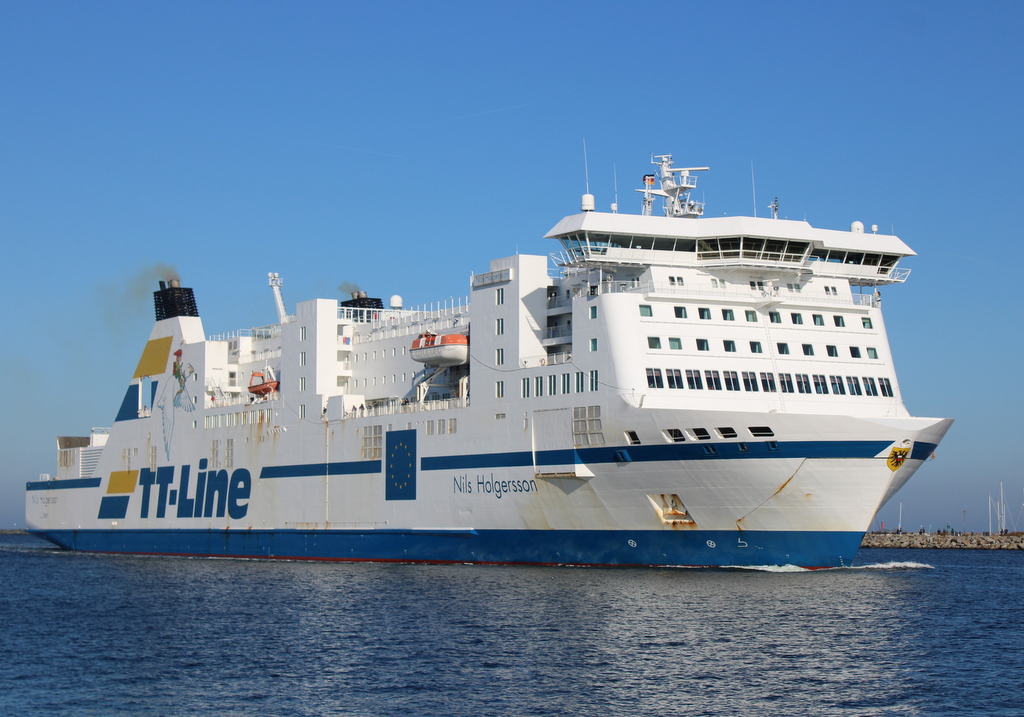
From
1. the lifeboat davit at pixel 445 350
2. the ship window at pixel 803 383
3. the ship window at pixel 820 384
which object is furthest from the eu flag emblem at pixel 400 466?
the ship window at pixel 820 384

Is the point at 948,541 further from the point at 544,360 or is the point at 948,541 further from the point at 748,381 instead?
the point at 544,360

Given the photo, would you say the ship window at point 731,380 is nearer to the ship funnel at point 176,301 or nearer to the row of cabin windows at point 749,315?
the row of cabin windows at point 749,315

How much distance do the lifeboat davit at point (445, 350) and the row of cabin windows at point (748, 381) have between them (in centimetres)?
874

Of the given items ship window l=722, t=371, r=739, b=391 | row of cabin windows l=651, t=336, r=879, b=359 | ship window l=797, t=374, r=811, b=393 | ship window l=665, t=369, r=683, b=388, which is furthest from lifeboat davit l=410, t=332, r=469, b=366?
ship window l=797, t=374, r=811, b=393

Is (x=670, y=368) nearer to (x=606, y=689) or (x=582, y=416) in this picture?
(x=582, y=416)

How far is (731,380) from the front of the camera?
34.8m

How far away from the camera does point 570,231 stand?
36.3 metres

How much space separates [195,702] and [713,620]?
11.4m

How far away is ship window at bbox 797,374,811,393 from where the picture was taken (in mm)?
35281

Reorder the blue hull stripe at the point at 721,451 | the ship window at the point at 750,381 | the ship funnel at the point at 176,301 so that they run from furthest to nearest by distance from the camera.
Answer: the ship funnel at the point at 176,301, the ship window at the point at 750,381, the blue hull stripe at the point at 721,451

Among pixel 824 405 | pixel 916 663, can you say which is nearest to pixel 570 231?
pixel 824 405

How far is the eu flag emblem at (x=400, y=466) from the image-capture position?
41.8 m

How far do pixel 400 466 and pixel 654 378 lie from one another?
11510mm

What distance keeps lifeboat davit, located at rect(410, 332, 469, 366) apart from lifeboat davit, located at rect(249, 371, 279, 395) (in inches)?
388
